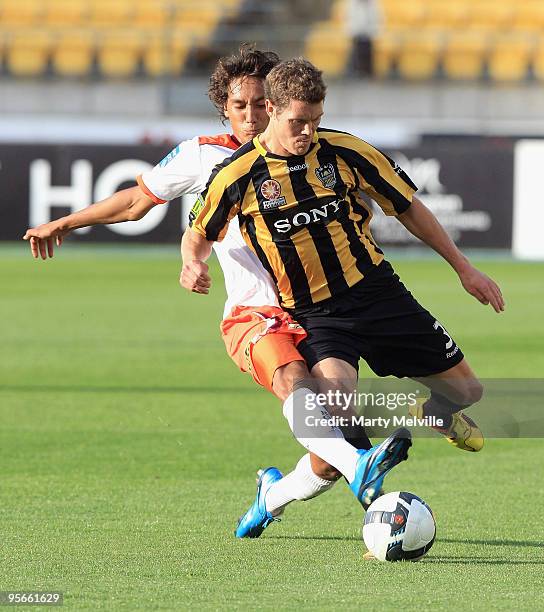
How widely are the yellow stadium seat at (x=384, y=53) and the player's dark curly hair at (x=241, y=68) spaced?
19.5m

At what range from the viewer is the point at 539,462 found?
729 cm

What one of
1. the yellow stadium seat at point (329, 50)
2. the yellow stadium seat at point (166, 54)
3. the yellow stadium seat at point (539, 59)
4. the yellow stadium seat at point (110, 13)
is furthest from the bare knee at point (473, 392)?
the yellow stadium seat at point (110, 13)

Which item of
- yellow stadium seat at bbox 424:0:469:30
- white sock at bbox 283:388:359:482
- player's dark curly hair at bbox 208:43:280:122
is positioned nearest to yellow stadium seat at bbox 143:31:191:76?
yellow stadium seat at bbox 424:0:469:30

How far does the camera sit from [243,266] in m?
5.60

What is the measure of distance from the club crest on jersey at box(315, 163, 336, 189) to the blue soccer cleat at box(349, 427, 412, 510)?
113cm

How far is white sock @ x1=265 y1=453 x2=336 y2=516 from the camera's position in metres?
5.29

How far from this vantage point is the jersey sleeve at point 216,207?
17.2 feet

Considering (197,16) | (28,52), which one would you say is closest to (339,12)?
(197,16)

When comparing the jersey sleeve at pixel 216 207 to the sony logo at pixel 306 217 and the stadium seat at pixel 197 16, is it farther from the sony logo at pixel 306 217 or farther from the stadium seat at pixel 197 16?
the stadium seat at pixel 197 16

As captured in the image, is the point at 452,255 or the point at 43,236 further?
the point at 43,236

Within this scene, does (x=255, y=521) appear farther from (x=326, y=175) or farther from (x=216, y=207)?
(x=326, y=175)

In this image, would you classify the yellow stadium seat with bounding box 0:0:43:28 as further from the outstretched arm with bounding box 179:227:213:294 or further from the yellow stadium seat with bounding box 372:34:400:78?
the outstretched arm with bounding box 179:227:213:294

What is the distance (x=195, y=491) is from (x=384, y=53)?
19.6m

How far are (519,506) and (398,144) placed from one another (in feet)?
54.1
